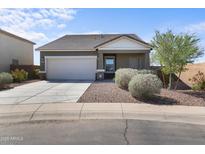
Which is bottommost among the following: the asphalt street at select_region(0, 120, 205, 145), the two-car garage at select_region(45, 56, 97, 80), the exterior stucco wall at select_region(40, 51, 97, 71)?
the asphalt street at select_region(0, 120, 205, 145)

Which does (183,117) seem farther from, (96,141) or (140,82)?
(96,141)

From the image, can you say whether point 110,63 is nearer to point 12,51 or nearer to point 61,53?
point 61,53

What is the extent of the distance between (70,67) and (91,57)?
233 centimetres

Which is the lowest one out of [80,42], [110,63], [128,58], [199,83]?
[199,83]

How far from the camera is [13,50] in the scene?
29.7 meters

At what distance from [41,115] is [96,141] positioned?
3804mm

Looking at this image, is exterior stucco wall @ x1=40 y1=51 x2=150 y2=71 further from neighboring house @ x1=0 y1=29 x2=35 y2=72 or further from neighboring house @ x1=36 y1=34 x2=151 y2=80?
neighboring house @ x1=0 y1=29 x2=35 y2=72

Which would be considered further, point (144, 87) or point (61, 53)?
point (61, 53)

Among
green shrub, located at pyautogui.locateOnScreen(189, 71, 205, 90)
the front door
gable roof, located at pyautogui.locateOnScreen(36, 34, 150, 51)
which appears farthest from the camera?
the front door

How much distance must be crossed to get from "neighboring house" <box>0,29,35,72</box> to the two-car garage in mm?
4339

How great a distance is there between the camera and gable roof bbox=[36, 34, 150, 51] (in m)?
26.8

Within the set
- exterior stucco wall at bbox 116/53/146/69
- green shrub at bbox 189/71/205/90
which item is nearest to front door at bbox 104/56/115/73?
exterior stucco wall at bbox 116/53/146/69

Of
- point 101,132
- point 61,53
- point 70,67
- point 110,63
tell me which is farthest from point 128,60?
point 101,132
